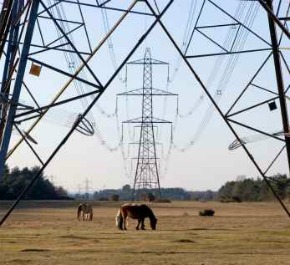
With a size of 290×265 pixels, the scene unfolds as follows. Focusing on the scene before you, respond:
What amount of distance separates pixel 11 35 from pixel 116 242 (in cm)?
847

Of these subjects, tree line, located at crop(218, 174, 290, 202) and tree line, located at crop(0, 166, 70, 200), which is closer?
tree line, located at crop(0, 166, 70, 200)

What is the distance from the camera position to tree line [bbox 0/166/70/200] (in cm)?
11925

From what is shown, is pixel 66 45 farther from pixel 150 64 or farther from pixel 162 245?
pixel 150 64

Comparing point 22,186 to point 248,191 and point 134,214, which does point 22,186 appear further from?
point 134,214

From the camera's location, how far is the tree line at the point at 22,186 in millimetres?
119250

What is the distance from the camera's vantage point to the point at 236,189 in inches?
6329

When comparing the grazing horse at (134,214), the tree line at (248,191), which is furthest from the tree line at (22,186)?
the grazing horse at (134,214)

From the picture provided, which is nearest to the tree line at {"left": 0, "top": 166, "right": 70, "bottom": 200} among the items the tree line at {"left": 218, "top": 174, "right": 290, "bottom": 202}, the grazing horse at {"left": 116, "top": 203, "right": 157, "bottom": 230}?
the tree line at {"left": 218, "top": 174, "right": 290, "bottom": 202}

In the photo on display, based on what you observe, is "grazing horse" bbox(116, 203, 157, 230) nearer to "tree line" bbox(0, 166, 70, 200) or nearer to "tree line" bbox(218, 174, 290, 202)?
"tree line" bbox(0, 166, 70, 200)

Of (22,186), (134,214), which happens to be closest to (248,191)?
(22,186)

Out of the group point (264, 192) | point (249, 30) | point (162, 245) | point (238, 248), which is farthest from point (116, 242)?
point (264, 192)

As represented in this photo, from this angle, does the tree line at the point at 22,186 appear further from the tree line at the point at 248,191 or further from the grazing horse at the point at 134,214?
the grazing horse at the point at 134,214

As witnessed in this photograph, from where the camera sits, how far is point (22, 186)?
121 meters

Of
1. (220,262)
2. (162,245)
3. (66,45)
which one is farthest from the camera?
(162,245)
